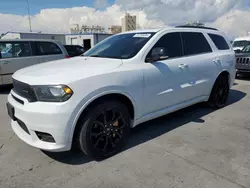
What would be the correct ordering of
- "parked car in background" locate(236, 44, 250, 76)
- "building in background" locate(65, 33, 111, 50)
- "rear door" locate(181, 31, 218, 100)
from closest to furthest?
"rear door" locate(181, 31, 218, 100) → "parked car in background" locate(236, 44, 250, 76) → "building in background" locate(65, 33, 111, 50)

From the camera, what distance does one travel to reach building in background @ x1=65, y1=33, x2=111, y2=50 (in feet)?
97.4

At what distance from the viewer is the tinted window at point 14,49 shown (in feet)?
22.7

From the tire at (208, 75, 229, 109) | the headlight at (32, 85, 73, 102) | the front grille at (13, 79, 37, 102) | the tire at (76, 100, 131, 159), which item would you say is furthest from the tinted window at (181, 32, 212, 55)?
the front grille at (13, 79, 37, 102)

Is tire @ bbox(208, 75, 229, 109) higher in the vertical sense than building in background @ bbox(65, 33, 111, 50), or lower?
lower

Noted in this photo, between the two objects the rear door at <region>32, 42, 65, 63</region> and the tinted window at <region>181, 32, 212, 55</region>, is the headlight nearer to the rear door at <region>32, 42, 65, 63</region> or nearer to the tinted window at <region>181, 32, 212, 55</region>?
the tinted window at <region>181, 32, 212, 55</region>

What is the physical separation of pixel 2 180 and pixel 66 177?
2.45 feet

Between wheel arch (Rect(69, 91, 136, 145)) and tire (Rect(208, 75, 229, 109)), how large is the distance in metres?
2.57

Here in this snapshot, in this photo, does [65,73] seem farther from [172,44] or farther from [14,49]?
[14,49]

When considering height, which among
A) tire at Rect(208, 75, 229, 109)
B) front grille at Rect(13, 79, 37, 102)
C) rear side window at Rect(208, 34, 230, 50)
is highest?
rear side window at Rect(208, 34, 230, 50)

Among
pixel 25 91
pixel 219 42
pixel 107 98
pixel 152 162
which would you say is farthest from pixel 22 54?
pixel 152 162

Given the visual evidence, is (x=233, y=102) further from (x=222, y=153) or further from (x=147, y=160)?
(x=147, y=160)

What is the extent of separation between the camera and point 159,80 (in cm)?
345

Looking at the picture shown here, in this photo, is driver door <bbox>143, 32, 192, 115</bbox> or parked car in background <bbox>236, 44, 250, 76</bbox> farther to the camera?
parked car in background <bbox>236, 44, 250, 76</bbox>

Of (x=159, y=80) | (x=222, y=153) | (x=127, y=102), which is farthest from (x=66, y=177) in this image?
(x=222, y=153)
